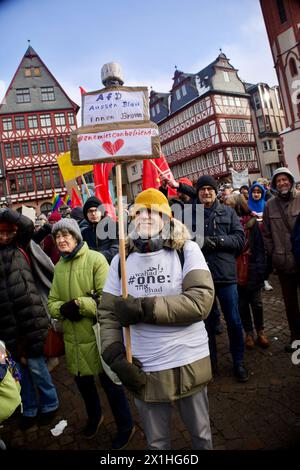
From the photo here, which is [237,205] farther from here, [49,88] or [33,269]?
[49,88]

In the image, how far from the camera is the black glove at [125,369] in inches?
67.7

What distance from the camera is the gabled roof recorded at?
31.1 m

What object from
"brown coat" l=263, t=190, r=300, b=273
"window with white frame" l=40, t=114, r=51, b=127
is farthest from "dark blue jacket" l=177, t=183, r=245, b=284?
"window with white frame" l=40, t=114, r=51, b=127

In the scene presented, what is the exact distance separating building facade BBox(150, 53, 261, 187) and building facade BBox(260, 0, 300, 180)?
11.4 meters

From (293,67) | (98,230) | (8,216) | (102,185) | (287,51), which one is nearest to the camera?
(8,216)

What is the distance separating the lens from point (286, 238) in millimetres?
3484

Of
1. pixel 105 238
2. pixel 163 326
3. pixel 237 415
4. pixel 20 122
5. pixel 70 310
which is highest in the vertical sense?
pixel 20 122

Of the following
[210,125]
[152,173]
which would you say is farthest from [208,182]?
[210,125]

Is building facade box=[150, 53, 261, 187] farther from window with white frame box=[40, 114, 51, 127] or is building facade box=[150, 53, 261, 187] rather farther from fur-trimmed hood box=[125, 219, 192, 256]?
fur-trimmed hood box=[125, 219, 192, 256]

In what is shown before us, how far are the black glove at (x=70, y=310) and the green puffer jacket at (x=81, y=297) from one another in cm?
7

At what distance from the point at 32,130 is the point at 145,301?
3462 centimetres

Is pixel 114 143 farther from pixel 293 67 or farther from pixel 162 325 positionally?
pixel 293 67

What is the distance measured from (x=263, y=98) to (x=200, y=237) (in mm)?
37101

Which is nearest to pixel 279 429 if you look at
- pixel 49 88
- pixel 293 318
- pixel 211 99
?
pixel 293 318
